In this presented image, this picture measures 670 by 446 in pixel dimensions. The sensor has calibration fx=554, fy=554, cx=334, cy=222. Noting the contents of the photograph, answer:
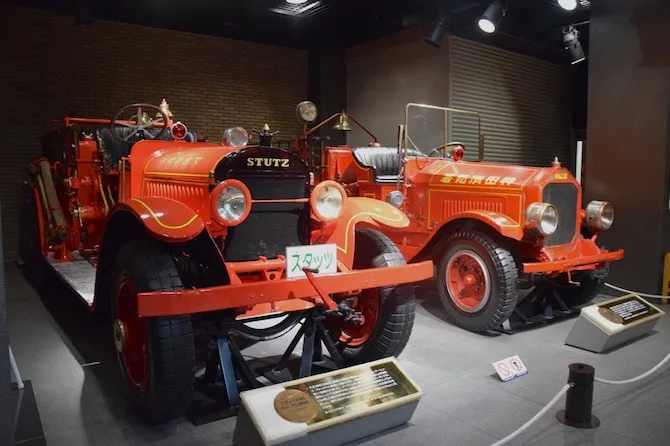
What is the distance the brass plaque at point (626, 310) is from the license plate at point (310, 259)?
232cm

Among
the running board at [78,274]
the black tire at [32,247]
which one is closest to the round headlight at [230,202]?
the running board at [78,274]

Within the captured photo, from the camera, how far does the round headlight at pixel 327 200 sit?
10.4 feet

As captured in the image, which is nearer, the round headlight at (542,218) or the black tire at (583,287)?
the round headlight at (542,218)

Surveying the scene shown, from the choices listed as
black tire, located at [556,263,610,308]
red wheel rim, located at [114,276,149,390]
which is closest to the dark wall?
black tire, located at [556,263,610,308]

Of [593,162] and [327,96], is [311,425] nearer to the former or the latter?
[593,162]

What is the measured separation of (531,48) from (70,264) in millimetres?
8264

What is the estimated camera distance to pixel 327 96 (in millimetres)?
10094

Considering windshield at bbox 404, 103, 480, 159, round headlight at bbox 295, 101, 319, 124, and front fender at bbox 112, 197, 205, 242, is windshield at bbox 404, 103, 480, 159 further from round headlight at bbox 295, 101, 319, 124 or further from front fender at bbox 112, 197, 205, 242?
front fender at bbox 112, 197, 205, 242

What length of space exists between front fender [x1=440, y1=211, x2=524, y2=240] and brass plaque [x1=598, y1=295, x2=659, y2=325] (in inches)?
31.9

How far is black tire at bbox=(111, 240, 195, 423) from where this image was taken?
253 centimetres

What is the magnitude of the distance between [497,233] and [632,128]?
2.37 m

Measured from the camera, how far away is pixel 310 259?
2842mm

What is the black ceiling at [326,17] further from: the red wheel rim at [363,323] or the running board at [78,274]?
the red wheel rim at [363,323]

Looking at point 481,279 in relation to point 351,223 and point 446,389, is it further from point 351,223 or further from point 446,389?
point 351,223
